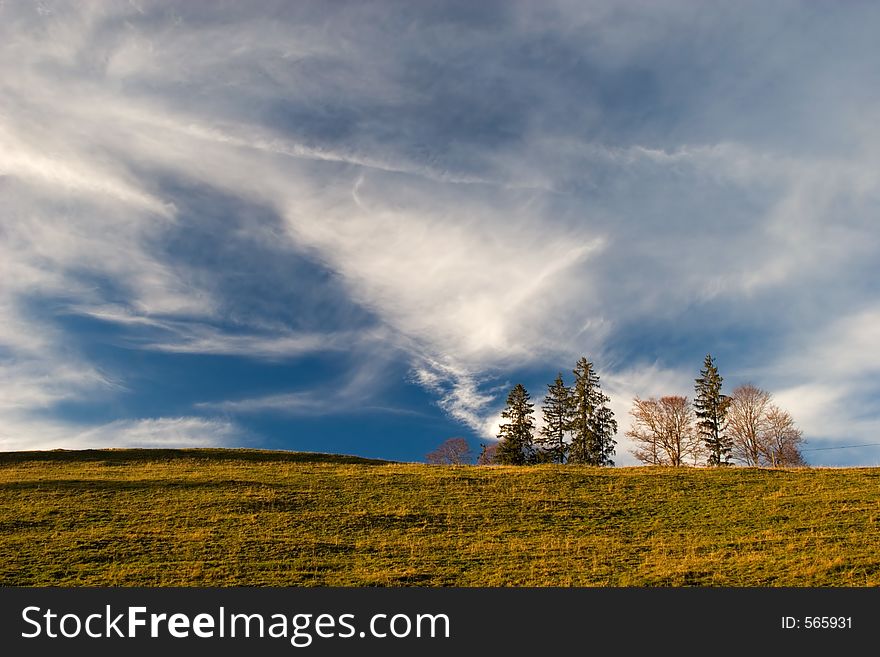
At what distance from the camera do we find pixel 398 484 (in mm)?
36312

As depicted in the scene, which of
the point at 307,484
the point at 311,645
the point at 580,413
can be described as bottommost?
the point at 311,645

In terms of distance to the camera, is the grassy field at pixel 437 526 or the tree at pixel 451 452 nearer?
the grassy field at pixel 437 526

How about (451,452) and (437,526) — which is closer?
(437,526)

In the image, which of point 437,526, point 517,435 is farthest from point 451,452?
point 437,526

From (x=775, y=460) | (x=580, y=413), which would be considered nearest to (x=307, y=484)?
(x=580, y=413)

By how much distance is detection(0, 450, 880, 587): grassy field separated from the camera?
19625 millimetres

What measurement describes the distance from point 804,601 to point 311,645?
40.3ft

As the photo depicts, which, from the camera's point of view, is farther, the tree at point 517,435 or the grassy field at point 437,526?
the tree at point 517,435

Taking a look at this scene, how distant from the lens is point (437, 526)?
26.5 m

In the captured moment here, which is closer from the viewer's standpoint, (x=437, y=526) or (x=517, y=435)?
(x=437, y=526)

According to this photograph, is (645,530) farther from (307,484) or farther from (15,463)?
(15,463)

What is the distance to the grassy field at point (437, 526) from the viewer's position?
1962cm

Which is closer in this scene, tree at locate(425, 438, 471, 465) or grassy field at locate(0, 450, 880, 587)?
grassy field at locate(0, 450, 880, 587)

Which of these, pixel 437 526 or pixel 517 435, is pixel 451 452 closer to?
pixel 517 435
